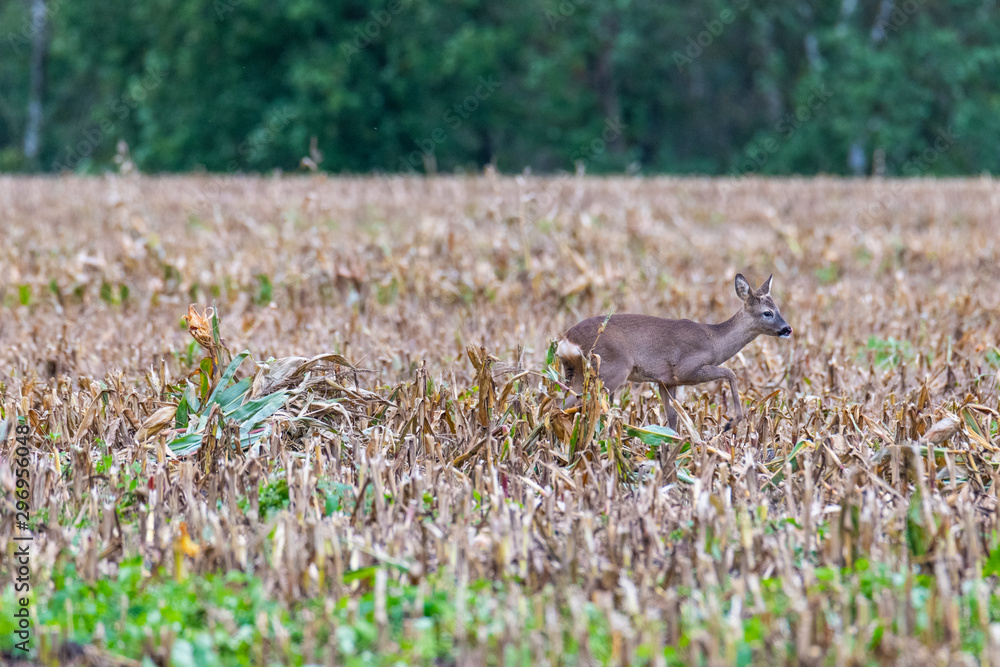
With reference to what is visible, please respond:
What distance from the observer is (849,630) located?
3404 millimetres

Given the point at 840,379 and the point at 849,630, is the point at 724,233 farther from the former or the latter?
the point at 849,630

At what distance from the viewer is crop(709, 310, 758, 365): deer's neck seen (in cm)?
588

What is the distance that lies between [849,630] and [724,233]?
39.9ft

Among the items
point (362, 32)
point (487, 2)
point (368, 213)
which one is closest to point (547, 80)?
point (487, 2)

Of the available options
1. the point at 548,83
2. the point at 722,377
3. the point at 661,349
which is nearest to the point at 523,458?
the point at 661,349

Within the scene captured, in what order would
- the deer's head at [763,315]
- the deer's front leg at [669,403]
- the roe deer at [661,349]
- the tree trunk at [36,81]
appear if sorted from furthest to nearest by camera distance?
the tree trunk at [36,81] < the deer's head at [763,315] < the deer's front leg at [669,403] < the roe deer at [661,349]

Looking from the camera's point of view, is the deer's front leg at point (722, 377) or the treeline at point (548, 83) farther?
the treeline at point (548, 83)

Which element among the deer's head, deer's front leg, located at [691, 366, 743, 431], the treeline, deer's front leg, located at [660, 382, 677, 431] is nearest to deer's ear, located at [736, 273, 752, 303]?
the deer's head

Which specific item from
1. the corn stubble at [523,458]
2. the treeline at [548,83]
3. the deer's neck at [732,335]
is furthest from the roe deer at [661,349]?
the treeline at [548,83]

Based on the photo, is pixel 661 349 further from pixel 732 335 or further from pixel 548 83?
pixel 548 83

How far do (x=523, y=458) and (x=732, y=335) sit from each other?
57.7 inches

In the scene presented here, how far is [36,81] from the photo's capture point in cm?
5084

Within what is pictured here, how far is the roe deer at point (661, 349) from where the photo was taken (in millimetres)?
5602

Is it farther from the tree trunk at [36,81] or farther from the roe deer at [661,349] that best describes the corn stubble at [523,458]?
the tree trunk at [36,81]
